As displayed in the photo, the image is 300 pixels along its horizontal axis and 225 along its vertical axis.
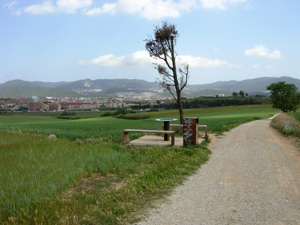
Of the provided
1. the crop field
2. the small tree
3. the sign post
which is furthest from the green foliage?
the small tree

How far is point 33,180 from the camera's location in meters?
5.45

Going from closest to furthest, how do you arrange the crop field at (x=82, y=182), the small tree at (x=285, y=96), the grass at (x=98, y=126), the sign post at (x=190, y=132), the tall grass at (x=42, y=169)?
the crop field at (x=82, y=182) < the tall grass at (x=42, y=169) < the sign post at (x=190, y=132) < the grass at (x=98, y=126) < the small tree at (x=285, y=96)

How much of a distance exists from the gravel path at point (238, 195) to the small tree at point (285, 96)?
39.6m

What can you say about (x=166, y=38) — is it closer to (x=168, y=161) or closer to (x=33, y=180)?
(x=168, y=161)

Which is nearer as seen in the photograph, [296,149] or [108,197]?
[108,197]

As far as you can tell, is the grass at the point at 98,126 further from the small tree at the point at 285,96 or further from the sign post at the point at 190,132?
the small tree at the point at 285,96

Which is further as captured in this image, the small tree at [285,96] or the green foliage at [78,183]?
the small tree at [285,96]

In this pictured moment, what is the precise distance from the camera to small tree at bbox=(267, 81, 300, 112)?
4450 centimetres

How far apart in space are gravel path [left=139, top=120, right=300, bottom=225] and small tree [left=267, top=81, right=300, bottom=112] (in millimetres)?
39560

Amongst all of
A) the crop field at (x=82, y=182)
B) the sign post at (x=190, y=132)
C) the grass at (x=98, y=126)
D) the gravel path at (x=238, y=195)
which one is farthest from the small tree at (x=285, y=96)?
the crop field at (x=82, y=182)

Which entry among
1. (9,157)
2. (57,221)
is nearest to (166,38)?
(9,157)

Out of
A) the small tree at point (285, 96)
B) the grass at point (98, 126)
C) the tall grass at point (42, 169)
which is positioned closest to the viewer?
the tall grass at point (42, 169)

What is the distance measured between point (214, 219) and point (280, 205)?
1577 millimetres

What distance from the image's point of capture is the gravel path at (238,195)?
447cm
